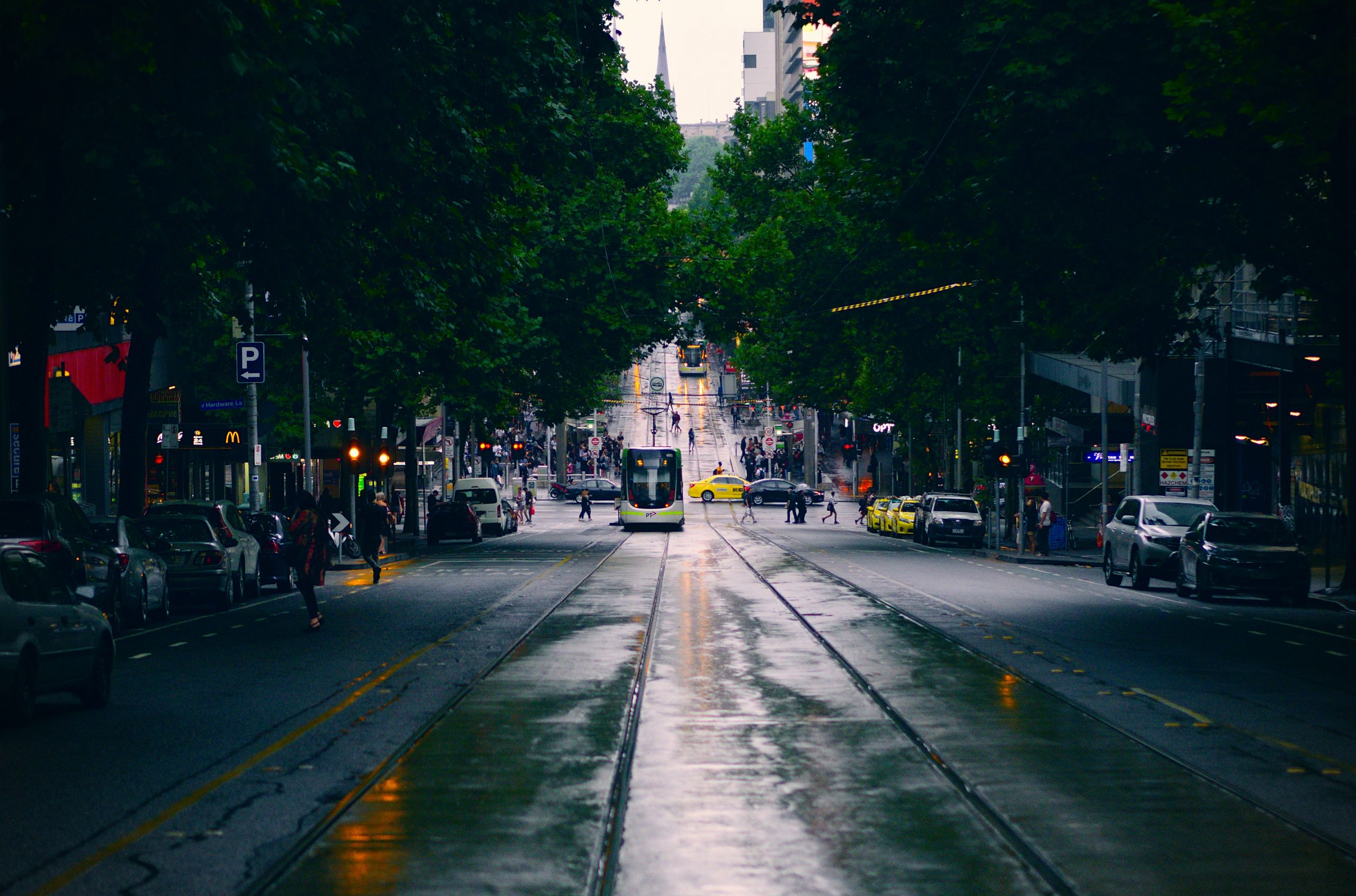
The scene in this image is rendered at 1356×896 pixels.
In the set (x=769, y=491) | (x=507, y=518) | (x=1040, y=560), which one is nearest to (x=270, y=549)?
(x=1040, y=560)

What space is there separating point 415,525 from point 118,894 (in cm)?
4603

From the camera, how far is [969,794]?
31.0 feet

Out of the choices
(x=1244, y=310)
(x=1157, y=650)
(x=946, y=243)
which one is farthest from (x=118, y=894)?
(x=1244, y=310)

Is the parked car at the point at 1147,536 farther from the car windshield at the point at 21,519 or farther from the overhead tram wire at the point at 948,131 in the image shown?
the car windshield at the point at 21,519

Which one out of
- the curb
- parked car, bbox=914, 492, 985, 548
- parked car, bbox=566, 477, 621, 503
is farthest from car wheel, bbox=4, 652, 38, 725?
parked car, bbox=566, 477, 621, 503

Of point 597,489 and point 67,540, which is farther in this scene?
point 597,489

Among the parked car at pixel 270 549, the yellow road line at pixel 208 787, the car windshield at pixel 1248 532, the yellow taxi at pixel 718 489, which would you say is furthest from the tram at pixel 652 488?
the yellow road line at pixel 208 787

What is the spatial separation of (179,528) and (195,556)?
81 centimetres

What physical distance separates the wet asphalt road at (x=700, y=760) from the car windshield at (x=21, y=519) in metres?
1.78

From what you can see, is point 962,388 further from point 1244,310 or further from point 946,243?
point 946,243

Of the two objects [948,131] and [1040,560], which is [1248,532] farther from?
[1040,560]

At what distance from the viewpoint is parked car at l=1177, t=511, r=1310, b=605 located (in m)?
27.3

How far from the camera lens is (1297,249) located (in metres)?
22.0

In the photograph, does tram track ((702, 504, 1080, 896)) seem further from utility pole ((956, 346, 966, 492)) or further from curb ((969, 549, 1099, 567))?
utility pole ((956, 346, 966, 492))
